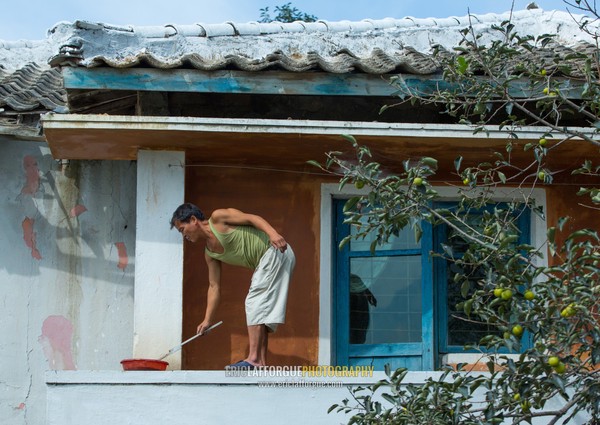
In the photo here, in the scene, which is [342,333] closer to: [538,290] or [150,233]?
[150,233]

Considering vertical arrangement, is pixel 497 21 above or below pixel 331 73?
above

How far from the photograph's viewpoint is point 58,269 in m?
10.8

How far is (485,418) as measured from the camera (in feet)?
22.2

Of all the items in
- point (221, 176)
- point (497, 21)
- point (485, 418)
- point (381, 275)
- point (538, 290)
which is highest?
point (497, 21)

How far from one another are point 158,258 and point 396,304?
1861mm

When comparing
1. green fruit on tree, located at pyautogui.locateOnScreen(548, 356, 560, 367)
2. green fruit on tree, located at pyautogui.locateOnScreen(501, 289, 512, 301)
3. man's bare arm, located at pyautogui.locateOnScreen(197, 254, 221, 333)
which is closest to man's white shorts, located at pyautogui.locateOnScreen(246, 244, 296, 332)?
man's bare arm, located at pyautogui.locateOnScreen(197, 254, 221, 333)

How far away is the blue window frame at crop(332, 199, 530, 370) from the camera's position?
1047 cm

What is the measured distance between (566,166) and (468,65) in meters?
2.96

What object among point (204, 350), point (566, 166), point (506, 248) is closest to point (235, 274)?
point (204, 350)

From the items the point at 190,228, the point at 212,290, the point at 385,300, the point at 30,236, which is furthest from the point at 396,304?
the point at 30,236

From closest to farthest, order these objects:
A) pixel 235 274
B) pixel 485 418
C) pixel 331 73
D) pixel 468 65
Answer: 1. pixel 485 418
2. pixel 468 65
3. pixel 331 73
4. pixel 235 274

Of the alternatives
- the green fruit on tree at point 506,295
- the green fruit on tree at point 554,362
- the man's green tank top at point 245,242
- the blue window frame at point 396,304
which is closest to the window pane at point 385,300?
the blue window frame at point 396,304

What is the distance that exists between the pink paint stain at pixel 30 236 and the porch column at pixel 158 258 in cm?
106

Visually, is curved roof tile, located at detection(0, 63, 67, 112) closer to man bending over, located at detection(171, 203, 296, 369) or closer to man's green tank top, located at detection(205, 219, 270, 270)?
man bending over, located at detection(171, 203, 296, 369)
